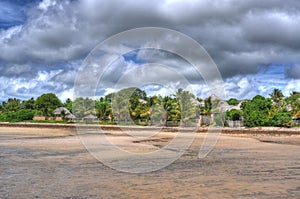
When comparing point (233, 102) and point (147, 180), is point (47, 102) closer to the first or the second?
point (233, 102)

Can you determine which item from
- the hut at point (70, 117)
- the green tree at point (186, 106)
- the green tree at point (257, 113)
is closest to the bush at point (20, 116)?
the hut at point (70, 117)

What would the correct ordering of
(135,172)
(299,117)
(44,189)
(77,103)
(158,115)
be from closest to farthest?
(44,189)
(135,172)
(299,117)
(158,115)
(77,103)

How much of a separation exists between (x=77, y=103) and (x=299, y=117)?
4540 centimetres

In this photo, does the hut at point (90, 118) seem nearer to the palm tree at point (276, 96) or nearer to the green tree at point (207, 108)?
the green tree at point (207, 108)

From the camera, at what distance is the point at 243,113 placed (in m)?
58.1

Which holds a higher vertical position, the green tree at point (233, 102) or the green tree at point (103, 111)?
the green tree at point (233, 102)

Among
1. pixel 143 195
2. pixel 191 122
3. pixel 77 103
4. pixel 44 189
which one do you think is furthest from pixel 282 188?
pixel 77 103

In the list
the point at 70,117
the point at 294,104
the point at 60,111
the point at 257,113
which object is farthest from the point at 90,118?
the point at 294,104

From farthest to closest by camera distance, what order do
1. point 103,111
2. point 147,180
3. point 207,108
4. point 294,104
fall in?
point 103,111 < point 207,108 < point 294,104 < point 147,180

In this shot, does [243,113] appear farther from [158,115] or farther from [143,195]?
[143,195]

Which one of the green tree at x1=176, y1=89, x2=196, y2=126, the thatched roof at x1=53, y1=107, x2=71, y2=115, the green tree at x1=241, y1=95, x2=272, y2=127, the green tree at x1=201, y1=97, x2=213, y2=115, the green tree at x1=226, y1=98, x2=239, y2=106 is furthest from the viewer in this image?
the green tree at x1=226, y1=98, x2=239, y2=106

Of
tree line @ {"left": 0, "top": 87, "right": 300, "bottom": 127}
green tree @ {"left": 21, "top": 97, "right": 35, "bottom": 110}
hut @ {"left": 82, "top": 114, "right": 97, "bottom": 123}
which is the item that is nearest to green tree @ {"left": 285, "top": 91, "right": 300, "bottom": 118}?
tree line @ {"left": 0, "top": 87, "right": 300, "bottom": 127}

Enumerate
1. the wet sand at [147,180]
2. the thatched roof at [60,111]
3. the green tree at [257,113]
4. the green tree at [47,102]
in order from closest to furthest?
the wet sand at [147,180], the green tree at [257,113], the thatched roof at [60,111], the green tree at [47,102]

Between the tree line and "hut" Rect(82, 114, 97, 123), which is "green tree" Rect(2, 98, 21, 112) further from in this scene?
the tree line
